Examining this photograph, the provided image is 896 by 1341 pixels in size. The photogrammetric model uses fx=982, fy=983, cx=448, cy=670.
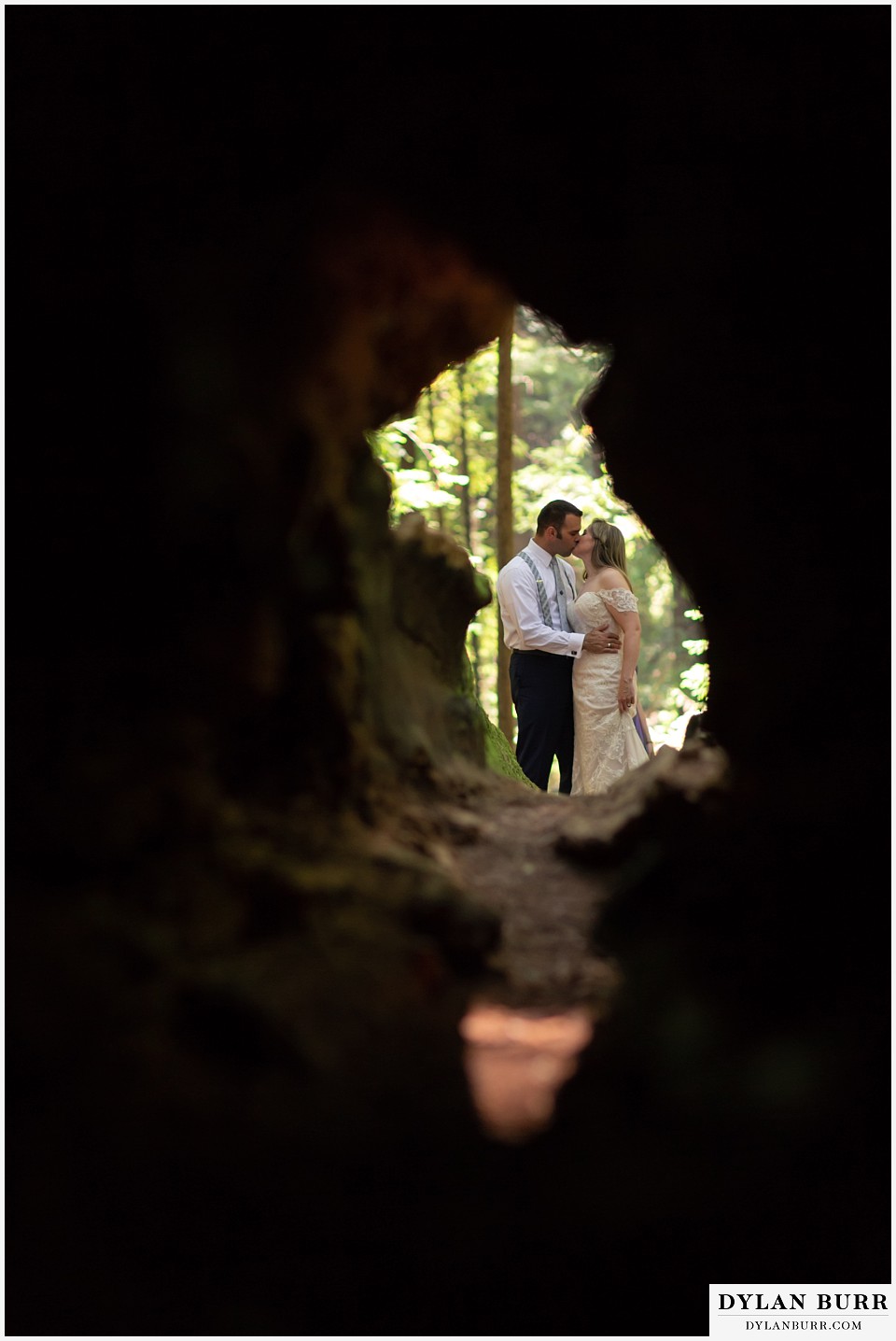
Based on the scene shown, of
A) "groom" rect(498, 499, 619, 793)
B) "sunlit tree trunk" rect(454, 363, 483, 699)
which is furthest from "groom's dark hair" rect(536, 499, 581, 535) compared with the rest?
"sunlit tree trunk" rect(454, 363, 483, 699)

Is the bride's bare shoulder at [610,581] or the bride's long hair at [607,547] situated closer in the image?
the bride's bare shoulder at [610,581]

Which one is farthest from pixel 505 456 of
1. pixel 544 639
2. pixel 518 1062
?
pixel 518 1062

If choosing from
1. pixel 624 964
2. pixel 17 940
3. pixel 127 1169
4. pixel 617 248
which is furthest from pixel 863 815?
pixel 17 940

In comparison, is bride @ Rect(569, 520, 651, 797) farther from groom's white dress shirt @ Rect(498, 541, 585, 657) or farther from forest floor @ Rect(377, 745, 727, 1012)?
forest floor @ Rect(377, 745, 727, 1012)

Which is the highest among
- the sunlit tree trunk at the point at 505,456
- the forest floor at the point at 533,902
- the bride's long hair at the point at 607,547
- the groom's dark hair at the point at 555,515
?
the sunlit tree trunk at the point at 505,456

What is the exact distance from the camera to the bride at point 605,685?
7.60 metres

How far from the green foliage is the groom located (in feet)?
3.80

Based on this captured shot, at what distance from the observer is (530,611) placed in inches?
302

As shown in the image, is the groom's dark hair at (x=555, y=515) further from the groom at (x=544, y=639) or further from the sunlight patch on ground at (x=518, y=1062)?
the sunlight patch on ground at (x=518, y=1062)

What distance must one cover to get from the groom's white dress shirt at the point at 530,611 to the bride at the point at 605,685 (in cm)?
20

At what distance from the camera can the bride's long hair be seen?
7773 millimetres

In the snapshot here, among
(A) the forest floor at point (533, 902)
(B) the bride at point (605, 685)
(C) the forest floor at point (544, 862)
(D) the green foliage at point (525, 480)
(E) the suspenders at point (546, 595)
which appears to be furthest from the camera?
(D) the green foliage at point (525, 480)

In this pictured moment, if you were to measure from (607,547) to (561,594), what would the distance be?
0.53 metres

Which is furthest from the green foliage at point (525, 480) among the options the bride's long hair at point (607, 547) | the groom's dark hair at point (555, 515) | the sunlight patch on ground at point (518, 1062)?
the sunlight patch on ground at point (518, 1062)
